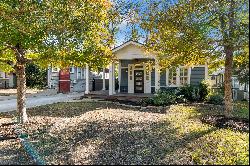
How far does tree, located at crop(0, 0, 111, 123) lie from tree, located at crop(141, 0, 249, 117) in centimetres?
203

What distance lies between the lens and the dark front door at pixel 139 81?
25.2 metres

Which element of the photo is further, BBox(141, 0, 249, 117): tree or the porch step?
the porch step

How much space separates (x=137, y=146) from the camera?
849 cm

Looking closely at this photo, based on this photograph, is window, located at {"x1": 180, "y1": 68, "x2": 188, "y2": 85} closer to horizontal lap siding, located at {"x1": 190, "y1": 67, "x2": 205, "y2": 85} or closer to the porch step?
horizontal lap siding, located at {"x1": 190, "y1": 67, "x2": 205, "y2": 85}

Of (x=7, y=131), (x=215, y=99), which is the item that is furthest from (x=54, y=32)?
(x=215, y=99)

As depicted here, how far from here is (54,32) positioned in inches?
409

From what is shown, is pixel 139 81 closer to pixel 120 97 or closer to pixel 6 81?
pixel 120 97

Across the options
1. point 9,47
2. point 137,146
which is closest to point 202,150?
point 137,146

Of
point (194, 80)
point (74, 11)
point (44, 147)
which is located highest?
point (74, 11)

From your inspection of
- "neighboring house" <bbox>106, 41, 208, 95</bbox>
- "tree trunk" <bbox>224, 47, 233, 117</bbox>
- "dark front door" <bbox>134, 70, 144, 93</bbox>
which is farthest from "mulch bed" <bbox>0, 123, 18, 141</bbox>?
"dark front door" <bbox>134, 70, 144, 93</bbox>

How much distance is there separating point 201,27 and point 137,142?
14.5ft

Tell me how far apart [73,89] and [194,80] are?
1422 cm

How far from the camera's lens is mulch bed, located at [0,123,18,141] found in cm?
1038

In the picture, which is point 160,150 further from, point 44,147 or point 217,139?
point 44,147
